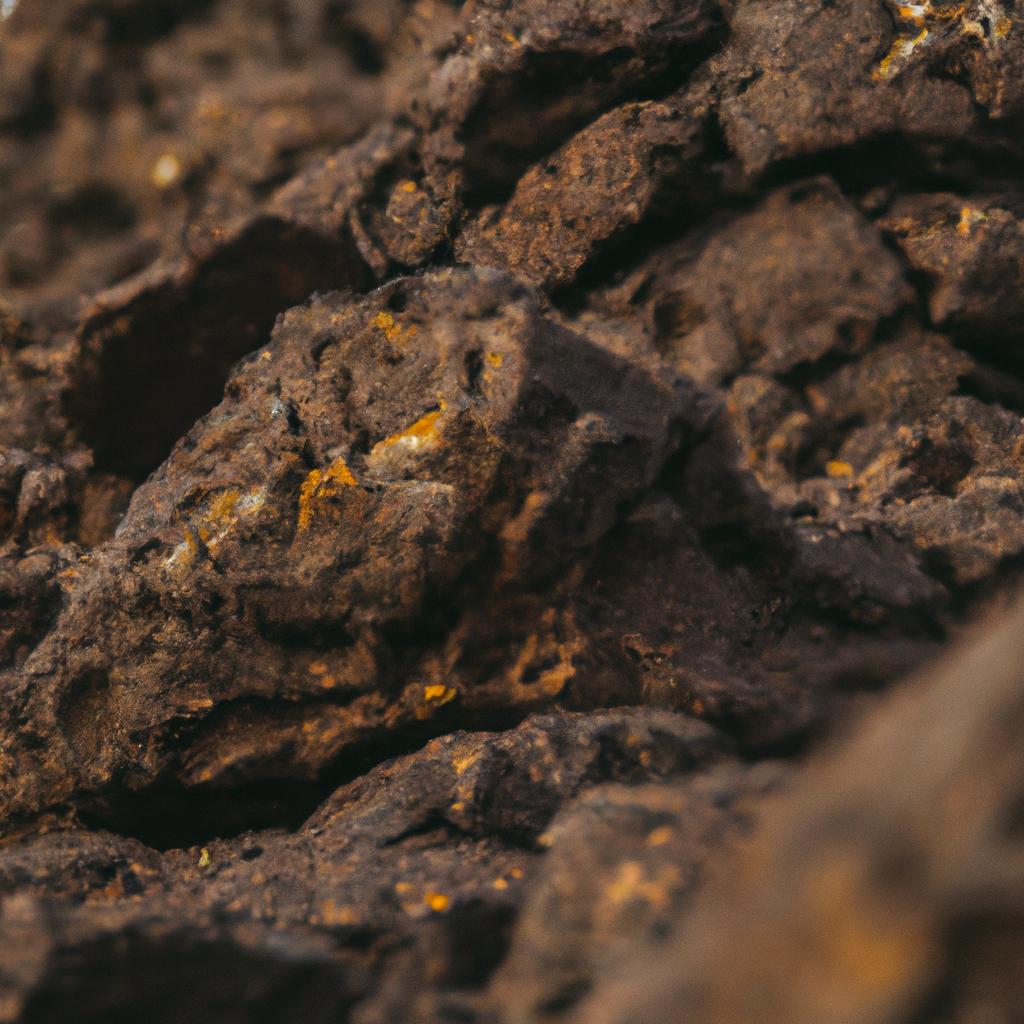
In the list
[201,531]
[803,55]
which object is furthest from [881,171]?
[201,531]

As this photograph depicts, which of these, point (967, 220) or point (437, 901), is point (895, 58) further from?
point (437, 901)

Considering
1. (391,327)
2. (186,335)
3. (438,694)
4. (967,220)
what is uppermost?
(967,220)

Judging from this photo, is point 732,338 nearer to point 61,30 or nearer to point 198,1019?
point 198,1019

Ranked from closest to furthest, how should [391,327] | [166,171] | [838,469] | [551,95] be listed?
[391,327] → [551,95] → [838,469] → [166,171]

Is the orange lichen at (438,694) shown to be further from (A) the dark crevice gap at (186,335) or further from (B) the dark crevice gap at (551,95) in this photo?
(B) the dark crevice gap at (551,95)

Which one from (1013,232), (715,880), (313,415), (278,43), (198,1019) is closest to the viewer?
(715,880)

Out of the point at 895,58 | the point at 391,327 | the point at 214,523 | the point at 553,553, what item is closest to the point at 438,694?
the point at 553,553

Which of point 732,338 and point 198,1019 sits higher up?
point 732,338
